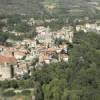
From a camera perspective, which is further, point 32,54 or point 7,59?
point 32,54

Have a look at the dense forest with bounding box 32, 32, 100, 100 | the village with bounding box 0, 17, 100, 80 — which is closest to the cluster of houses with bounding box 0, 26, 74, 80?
the village with bounding box 0, 17, 100, 80

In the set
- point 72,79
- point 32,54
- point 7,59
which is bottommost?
point 32,54

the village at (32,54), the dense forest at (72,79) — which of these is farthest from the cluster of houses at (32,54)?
the dense forest at (72,79)

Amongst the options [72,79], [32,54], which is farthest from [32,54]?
[72,79]

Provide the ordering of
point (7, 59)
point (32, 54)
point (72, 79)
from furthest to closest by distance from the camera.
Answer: point (32, 54) → point (7, 59) → point (72, 79)

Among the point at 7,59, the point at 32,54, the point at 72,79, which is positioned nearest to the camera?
the point at 72,79

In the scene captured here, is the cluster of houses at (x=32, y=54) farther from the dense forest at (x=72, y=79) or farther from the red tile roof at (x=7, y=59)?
the dense forest at (x=72, y=79)

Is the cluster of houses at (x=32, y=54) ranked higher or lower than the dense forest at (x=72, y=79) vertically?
lower

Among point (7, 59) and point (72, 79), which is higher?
point (72, 79)

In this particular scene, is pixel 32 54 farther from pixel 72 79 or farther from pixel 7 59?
pixel 72 79

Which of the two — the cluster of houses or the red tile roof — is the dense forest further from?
the red tile roof
